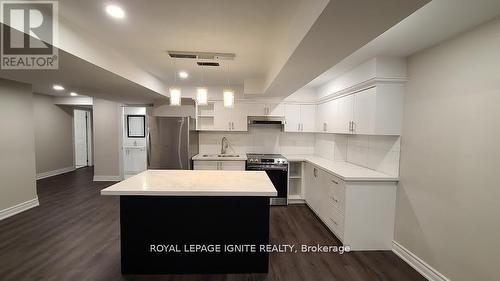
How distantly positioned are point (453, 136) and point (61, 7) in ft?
12.0

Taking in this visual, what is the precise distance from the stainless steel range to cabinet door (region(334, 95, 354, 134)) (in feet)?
3.89

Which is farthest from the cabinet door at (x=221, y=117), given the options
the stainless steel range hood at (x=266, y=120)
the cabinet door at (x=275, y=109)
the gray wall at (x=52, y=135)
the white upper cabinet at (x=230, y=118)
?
the gray wall at (x=52, y=135)

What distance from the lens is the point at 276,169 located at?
13.7ft

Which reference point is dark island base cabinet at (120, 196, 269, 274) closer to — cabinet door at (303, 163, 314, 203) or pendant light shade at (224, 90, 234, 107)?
pendant light shade at (224, 90, 234, 107)

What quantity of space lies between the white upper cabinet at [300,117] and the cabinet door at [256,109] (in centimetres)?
50

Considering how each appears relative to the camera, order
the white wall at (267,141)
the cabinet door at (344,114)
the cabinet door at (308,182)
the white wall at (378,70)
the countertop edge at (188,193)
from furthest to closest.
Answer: the white wall at (267,141), the cabinet door at (308,182), the cabinet door at (344,114), the white wall at (378,70), the countertop edge at (188,193)

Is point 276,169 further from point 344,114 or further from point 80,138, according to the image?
A: point 80,138

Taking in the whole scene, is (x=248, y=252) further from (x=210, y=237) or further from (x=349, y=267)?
(x=349, y=267)

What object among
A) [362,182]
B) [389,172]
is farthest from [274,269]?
[389,172]

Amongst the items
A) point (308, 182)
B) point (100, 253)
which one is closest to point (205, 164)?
point (308, 182)

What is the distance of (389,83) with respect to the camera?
262 centimetres

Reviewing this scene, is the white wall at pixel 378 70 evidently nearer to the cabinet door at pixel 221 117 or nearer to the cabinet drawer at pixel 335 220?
the cabinet drawer at pixel 335 220
